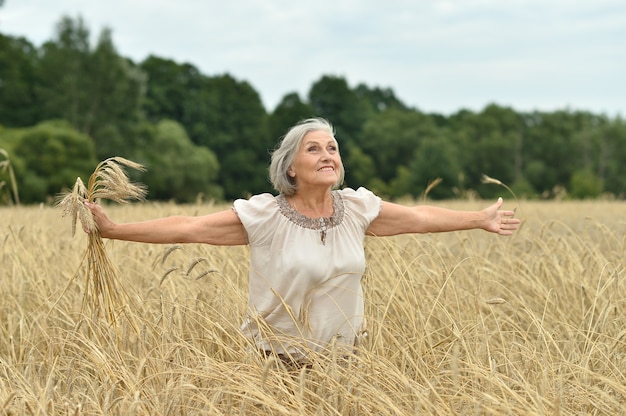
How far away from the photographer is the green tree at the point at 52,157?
2909cm

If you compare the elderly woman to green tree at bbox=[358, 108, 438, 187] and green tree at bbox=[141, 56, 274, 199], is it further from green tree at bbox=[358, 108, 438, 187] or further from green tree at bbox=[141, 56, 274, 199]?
green tree at bbox=[358, 108, 438, 187]

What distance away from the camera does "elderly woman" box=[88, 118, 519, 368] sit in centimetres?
316

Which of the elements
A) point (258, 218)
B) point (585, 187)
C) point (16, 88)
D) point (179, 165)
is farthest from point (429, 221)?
point (585, 187)

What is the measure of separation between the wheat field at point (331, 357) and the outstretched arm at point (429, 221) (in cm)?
23

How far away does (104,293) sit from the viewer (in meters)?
3.39

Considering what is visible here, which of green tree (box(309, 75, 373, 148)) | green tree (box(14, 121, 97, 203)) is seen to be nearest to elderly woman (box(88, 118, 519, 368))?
green tree (box(14, 121, 97, 203))

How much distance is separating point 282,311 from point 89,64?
3446 centimetres

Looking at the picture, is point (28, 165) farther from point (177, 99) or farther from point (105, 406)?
point (105, 406)

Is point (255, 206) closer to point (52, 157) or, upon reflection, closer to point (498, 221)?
point (498, 221)

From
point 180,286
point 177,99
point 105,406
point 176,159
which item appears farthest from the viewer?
point 177,99

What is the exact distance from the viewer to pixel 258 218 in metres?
3.21

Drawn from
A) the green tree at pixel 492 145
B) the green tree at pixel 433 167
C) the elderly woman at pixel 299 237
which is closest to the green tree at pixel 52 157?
the green tree at pixel 433 167

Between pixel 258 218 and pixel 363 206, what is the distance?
46cm

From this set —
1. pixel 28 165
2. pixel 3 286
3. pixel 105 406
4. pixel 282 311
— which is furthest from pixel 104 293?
pixel 28 165
